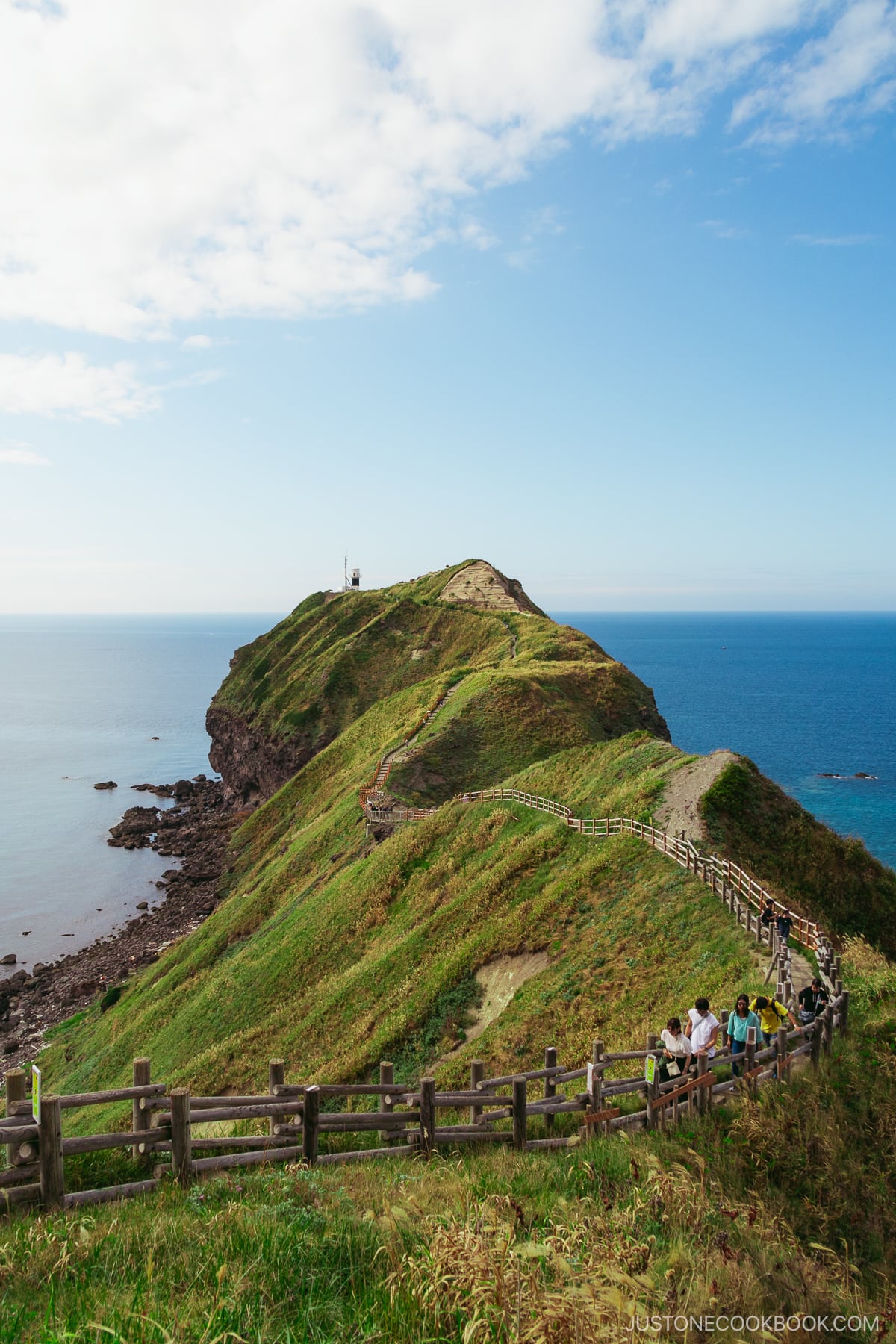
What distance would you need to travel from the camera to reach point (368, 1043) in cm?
2422

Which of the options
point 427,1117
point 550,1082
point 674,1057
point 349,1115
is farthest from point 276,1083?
point 674,1057

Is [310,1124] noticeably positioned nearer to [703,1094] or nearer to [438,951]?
[703,1094]

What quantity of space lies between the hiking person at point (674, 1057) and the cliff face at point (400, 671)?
34.5 meters

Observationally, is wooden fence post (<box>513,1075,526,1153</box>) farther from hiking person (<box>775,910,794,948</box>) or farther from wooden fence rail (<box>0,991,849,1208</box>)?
hiking person (<box>775,910,794,948</box>)

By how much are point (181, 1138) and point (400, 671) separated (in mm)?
73107

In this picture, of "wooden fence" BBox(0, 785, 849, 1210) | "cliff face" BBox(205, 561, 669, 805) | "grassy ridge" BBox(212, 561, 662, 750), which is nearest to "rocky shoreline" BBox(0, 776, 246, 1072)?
"cliff face" BBox(205, 561, 669, 805)

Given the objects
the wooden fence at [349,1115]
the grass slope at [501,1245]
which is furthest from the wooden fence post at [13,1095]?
the grass slope at [501,1245]

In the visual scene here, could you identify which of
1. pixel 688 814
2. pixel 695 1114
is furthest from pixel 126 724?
pixel 695 1114

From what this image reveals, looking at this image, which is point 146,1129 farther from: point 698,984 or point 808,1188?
point 698,984

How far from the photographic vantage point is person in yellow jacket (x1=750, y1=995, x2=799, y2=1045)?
1317 cm

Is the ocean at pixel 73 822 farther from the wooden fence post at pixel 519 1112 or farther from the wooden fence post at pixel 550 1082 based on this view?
the wooden fence post at pixel 519 1112

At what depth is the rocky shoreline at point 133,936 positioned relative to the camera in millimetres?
50094

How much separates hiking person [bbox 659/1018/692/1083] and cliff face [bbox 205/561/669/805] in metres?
34.5

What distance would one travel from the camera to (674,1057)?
12.3m
